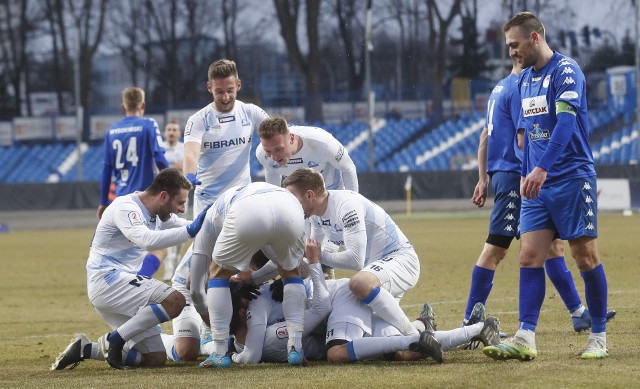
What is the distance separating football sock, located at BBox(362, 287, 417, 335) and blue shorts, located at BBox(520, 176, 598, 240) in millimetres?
1138

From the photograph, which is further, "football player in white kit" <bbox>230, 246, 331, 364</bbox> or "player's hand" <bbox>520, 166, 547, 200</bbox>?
"football player in white kit" <bbox>230, 246, 331, 364</bbox>

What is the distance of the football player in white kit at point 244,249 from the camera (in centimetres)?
752

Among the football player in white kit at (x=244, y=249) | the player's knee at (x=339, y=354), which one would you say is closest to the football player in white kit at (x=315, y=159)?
the football player in white kit at (x=244, y=249)

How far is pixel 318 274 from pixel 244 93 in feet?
136

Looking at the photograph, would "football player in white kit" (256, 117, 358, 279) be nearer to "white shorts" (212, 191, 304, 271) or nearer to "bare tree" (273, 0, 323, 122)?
"white shorts" (212, 191, 304, 271)

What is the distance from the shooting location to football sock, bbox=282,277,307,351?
797 cm

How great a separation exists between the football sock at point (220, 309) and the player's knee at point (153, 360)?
67 cm

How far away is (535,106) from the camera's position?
768 cm

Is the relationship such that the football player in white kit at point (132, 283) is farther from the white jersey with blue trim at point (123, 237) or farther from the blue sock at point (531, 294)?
the blue sock at point (531, 294)

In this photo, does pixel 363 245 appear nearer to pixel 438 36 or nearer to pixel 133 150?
pixel 133 150

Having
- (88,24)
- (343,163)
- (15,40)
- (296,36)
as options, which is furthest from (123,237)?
(15,40)

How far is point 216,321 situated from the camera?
316 inches

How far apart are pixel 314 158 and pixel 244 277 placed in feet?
6.34

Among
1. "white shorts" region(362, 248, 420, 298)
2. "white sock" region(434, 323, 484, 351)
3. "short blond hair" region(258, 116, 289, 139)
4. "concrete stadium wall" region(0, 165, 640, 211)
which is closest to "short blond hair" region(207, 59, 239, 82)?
"short blond hair" region(258, 116, 289, 139)
